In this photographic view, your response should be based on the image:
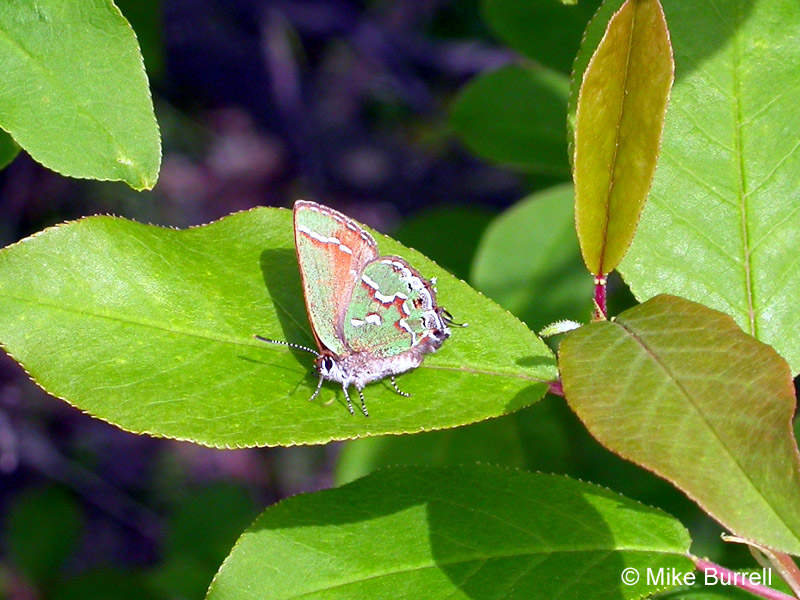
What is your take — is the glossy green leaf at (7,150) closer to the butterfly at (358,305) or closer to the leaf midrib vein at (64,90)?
the leaf midrib vein at (64,90)

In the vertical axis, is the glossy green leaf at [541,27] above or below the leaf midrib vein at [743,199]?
above

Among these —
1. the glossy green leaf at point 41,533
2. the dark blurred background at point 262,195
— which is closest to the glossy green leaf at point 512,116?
the dark blurred background at point 262,195

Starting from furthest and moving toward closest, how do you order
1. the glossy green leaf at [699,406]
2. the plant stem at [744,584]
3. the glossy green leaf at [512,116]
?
the glossy green leaf at [512,116]
the plant stem at [744,584]
the glossy green leaf at [699,406]

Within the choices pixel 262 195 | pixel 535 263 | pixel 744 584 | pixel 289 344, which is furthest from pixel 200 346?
pixel 262 195

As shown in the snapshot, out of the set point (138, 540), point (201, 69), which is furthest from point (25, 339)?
point (201, 69)

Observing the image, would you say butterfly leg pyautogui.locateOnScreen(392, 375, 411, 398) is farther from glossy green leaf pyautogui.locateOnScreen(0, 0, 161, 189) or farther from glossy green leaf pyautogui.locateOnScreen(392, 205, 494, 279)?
glossy green leaf pyautogui.locateOnScreen(392, 205, 494, 279)

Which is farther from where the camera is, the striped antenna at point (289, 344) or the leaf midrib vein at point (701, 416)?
the striped antenna at point (289, 344)
